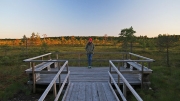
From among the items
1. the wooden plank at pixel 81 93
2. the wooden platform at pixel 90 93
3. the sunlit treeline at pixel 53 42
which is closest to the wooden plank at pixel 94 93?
the wooden platform at pixel 90 93

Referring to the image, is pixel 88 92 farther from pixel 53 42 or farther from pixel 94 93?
pixel 53 42

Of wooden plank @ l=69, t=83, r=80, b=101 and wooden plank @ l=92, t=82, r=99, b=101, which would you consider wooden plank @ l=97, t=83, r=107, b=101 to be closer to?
wooden plank @ l=92, t=82, r=99, b=101

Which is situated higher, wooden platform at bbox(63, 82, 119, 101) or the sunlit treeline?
the sunlit treeline

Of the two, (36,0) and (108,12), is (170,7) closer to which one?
(108,12)

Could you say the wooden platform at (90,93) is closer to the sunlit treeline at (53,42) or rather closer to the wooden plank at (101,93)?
the wooden plank at (101,93)

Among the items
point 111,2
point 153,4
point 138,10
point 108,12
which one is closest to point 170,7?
point 153,4

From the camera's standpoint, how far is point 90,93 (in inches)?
247

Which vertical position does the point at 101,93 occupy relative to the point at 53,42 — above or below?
below

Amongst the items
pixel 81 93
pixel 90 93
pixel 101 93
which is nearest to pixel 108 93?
pixel 101 93

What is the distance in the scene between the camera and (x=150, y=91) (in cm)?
785

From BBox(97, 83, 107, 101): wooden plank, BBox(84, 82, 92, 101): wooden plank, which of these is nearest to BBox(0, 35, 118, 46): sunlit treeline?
BBox(84, 82, 92, 101): wooden plank

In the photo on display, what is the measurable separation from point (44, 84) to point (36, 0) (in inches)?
694

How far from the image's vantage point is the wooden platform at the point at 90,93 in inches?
223

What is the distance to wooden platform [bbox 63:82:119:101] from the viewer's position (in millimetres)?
5665
